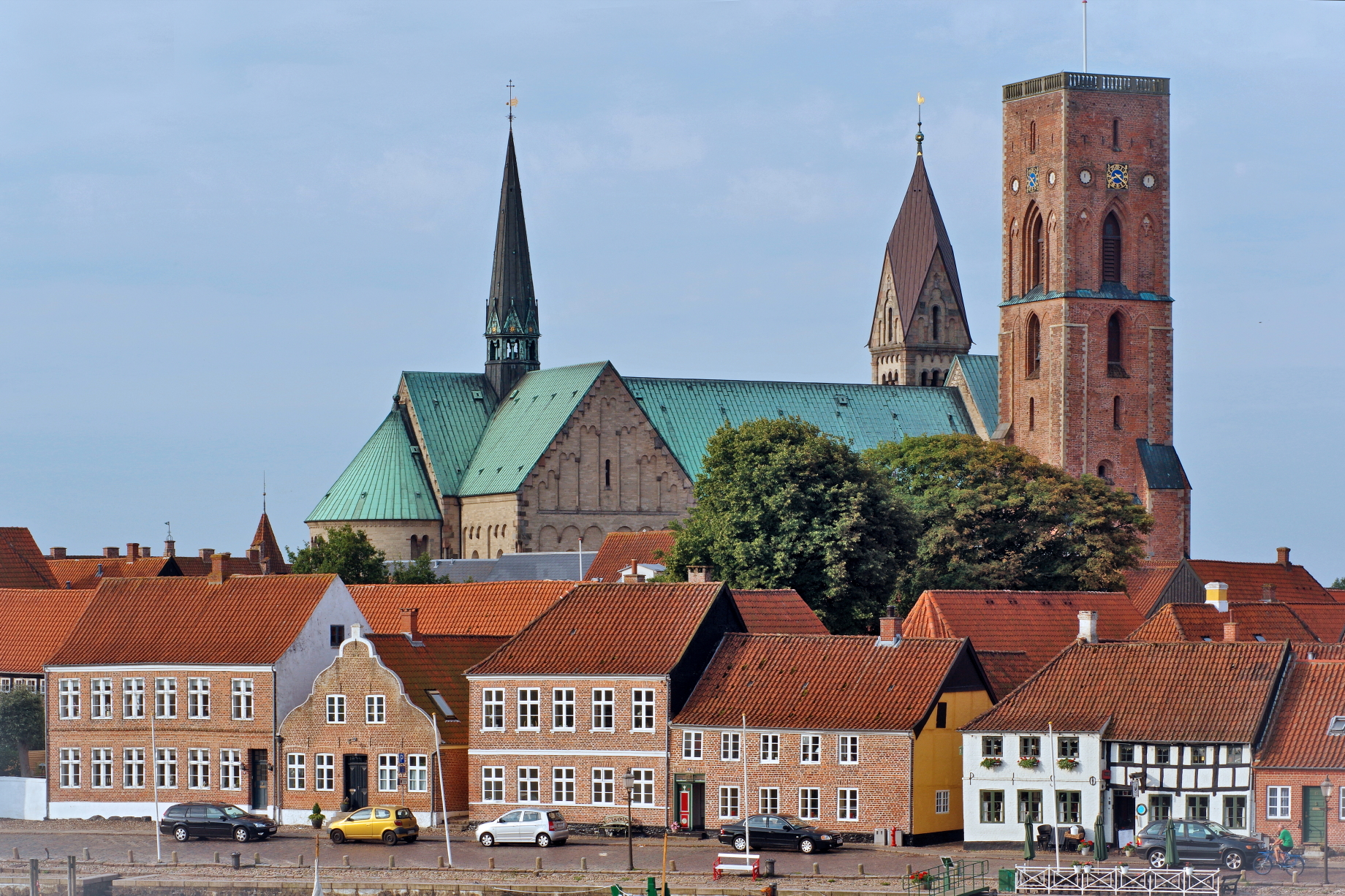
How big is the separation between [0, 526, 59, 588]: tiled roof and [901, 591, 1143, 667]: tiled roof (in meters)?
33.4

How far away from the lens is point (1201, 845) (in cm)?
4903

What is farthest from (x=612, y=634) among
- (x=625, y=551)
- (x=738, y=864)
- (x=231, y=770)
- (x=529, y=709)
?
(x=625, y=551)

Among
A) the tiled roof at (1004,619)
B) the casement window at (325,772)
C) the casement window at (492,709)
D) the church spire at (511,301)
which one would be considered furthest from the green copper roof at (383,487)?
the casement window at (492,709)

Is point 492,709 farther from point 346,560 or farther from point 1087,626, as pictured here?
point 346,560

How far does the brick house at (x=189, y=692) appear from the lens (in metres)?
62.4

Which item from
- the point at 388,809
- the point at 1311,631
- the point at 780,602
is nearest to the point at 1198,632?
the point at 1311,631

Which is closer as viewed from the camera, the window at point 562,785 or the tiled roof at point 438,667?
the window at point 562,785

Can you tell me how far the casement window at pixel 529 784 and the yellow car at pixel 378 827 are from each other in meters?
3.07

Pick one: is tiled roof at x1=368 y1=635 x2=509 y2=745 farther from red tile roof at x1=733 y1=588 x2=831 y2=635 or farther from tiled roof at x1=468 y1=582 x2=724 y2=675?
red tile roof at x1=733 y1=588 x2=831 y2=635

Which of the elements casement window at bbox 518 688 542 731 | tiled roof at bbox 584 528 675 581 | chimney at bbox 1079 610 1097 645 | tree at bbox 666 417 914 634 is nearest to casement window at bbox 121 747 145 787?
casement window at bbox 518 688 542 731

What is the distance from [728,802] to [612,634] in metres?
5.31

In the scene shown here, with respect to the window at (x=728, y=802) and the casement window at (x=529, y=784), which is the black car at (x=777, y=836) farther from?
the casement window at (x=529, y=784)

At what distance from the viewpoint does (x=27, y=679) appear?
235 feet

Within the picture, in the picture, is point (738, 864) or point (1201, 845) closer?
point (1201, 845)
